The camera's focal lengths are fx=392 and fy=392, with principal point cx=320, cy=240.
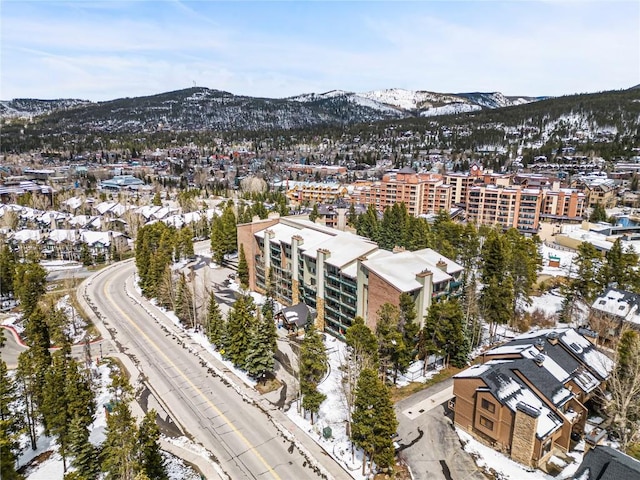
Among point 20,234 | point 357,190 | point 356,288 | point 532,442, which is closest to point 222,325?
point 356,288

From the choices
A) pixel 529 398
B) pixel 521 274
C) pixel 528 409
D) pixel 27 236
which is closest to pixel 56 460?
pixel 528 409

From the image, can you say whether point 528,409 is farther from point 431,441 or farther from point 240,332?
point 240,332

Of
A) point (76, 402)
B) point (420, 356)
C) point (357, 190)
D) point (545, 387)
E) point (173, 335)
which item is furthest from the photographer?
point (357, 190)

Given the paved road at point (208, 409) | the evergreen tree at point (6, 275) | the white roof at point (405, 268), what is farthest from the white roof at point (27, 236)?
the white roof at point (405, 268)

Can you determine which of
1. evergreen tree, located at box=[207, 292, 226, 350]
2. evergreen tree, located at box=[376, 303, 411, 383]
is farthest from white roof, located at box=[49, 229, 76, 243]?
evergreen tree, located at box=[376, 303, 411, 383]

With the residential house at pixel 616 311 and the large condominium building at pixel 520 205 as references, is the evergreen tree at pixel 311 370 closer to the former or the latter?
the residential house at pixel 616 311

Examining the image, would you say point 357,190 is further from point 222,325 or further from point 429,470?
point 429,470
